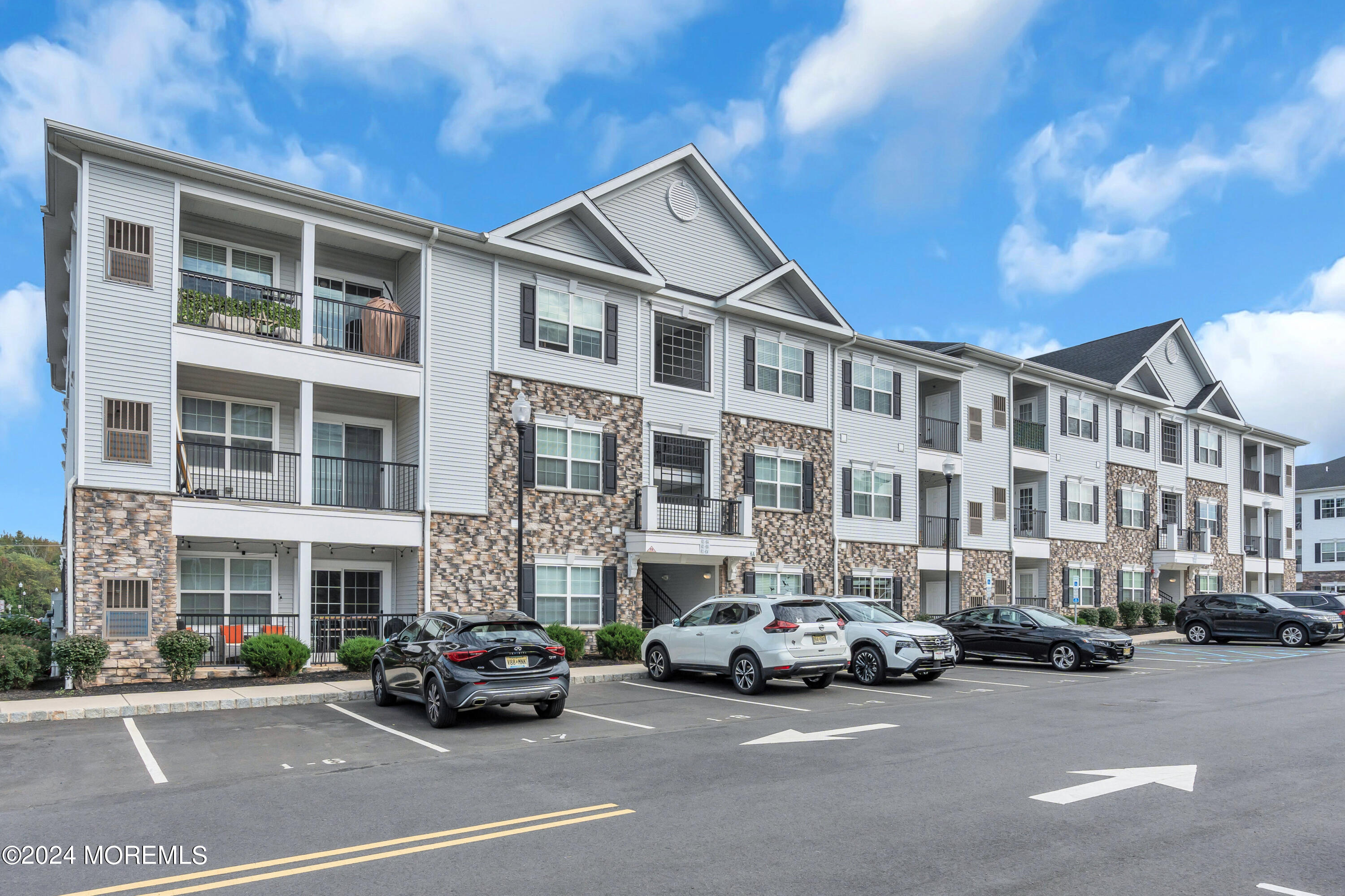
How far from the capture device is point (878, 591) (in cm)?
3056

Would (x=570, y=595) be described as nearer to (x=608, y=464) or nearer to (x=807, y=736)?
(x=608, y=464)

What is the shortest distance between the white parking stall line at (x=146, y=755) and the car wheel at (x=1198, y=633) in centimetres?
3042

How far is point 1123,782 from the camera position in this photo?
30.5 feet

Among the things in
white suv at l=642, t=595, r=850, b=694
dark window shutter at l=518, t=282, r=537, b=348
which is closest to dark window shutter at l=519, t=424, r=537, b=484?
dark window shutter at l=518, t=282, r=537, b=348

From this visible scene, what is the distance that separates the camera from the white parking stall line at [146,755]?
10.1 m

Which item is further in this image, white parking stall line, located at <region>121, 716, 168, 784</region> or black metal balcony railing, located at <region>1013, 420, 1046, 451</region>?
black metal balcony railing, located at <region>1013, 420, 1046, 451</region>

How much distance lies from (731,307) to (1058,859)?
2125 centimetres

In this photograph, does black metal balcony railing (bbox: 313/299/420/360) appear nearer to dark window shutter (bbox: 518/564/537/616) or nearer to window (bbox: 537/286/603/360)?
window (bbox: 537/286/603/360)

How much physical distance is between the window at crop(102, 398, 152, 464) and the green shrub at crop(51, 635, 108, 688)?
3206 mm

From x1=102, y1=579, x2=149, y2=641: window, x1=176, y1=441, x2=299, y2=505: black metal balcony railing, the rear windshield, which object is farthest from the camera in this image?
x1=176, y1=441, x2=299, y2=505: black metal balcony railing

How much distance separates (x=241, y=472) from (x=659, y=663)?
9553mm

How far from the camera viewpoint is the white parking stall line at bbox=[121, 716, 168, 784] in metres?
10.1

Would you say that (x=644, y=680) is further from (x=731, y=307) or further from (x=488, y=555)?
(x=731, y=307)

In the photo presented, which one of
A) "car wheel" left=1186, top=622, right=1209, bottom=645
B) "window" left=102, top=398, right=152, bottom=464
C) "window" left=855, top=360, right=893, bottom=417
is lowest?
"car wheel" left=1186, top=622, right=1209, bottom=645
